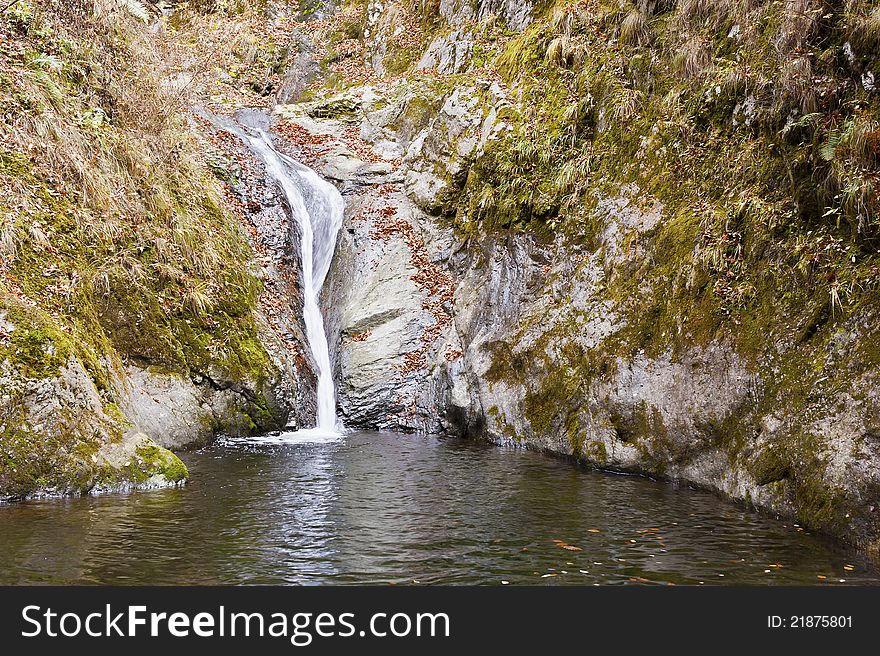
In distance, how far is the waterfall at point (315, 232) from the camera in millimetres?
12539

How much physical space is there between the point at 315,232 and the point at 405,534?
1035 cm

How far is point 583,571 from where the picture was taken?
4645 millimetres

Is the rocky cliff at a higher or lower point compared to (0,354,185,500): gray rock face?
higher

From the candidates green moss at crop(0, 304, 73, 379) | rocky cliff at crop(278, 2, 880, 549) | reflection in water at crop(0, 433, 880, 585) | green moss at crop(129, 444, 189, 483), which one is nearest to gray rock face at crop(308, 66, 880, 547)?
rocky cliff at crop(278, 2, 880, 549)

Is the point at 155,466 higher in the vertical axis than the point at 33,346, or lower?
lower

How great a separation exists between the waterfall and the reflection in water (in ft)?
14.4

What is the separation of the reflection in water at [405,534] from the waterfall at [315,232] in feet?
14.4

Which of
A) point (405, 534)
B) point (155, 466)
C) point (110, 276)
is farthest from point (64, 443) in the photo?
point (405, 534)

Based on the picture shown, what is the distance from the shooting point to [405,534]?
5570mm

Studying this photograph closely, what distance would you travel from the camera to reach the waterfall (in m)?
12.5

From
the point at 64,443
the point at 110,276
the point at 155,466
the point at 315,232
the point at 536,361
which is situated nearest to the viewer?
the point at 64,443

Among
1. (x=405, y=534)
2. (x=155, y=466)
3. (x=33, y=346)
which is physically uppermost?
(x=33, y=346)

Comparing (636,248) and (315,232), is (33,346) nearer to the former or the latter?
(636,248)

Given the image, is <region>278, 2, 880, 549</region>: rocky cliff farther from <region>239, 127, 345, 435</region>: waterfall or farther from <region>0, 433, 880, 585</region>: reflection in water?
<region>0, 433, 880, 585</region>: reflection in water
